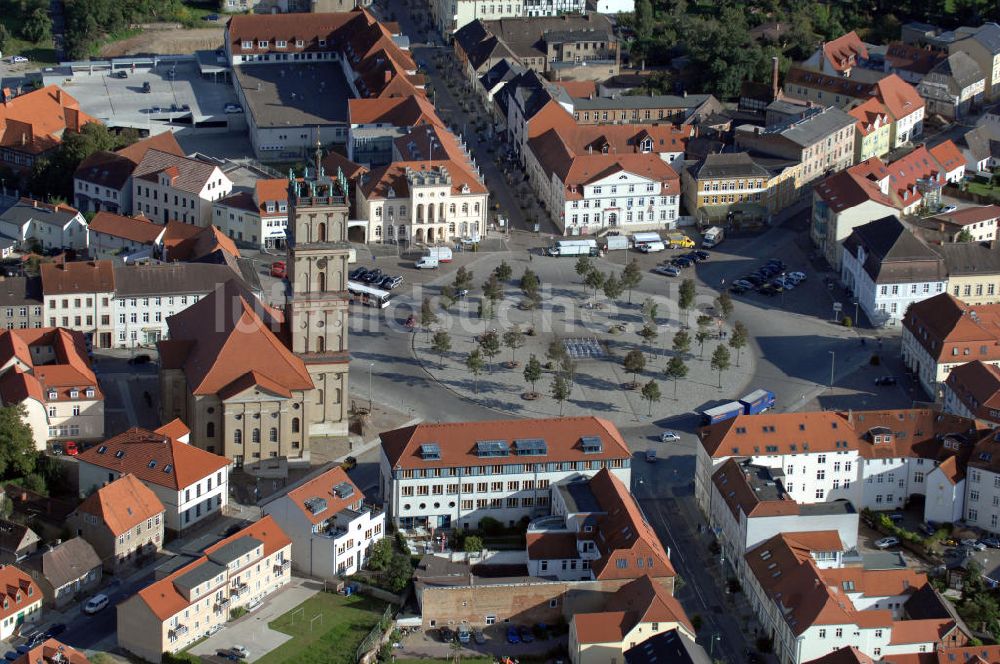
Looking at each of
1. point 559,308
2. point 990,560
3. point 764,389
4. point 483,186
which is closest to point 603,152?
point 483,186

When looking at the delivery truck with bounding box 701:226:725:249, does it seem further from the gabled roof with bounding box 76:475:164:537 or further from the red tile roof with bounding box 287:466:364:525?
the gabled roof with bounding box 76:475:164:537

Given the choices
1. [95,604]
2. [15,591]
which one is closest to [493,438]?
[95,604]

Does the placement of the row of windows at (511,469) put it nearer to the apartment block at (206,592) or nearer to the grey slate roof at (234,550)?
the apartment block at (206,592)

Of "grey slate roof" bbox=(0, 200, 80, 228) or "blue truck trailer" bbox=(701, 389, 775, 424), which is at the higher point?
"grey slate roof" bbox=(0, 200, 80, 228)

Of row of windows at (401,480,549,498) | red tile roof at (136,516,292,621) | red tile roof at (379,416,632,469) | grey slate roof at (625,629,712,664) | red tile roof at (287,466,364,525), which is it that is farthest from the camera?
red tile roof at (379,416,632,469)

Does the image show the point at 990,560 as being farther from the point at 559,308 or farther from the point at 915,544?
the point at 559,308

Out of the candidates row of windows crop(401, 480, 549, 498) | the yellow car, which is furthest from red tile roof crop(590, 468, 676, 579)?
the yellow car
